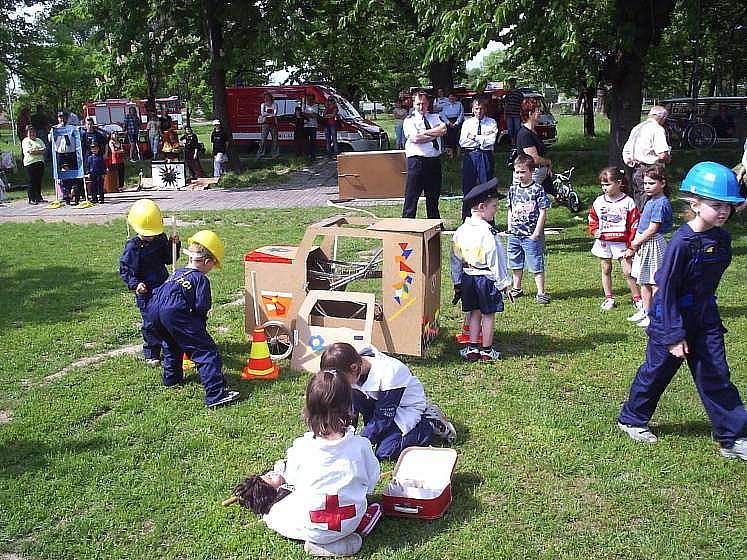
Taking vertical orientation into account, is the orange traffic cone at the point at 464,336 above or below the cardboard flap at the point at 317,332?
below

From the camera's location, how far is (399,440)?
5.01 m

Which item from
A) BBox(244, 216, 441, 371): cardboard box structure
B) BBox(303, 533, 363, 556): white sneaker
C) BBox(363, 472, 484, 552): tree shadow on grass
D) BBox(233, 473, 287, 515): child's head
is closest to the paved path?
BBox(244, 216, 441, 371): cardboard box structure

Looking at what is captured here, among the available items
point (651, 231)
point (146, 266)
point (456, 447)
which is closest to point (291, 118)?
point (146, 266)

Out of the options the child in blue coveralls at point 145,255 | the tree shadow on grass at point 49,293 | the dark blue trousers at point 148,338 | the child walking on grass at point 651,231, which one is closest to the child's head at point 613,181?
the child walking on grass at point 651,231

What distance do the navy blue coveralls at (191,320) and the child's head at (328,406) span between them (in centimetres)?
208

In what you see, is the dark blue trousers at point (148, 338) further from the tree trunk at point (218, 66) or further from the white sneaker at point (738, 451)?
the tree trunk at point (218, 66)

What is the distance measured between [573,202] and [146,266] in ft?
29.7

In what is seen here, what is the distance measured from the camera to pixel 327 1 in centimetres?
2098

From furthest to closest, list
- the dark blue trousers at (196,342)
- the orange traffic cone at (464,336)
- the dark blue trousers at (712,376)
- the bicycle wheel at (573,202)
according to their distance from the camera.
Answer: the bicycle wheel at (573,202) < the orange traffic cone at (464,336) < the dark blue trousers at (196,342) < the dark blue trousers at (712,376)

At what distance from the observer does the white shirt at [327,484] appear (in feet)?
13.1

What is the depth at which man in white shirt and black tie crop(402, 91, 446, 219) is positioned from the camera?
10.5 metres

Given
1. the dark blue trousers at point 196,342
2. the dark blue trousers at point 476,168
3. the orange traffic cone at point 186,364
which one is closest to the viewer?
the dark blue trousers at point 196,342

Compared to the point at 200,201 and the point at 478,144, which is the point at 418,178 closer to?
the point at 478,144

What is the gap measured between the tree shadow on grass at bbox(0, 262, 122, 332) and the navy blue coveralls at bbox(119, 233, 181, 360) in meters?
2.20
